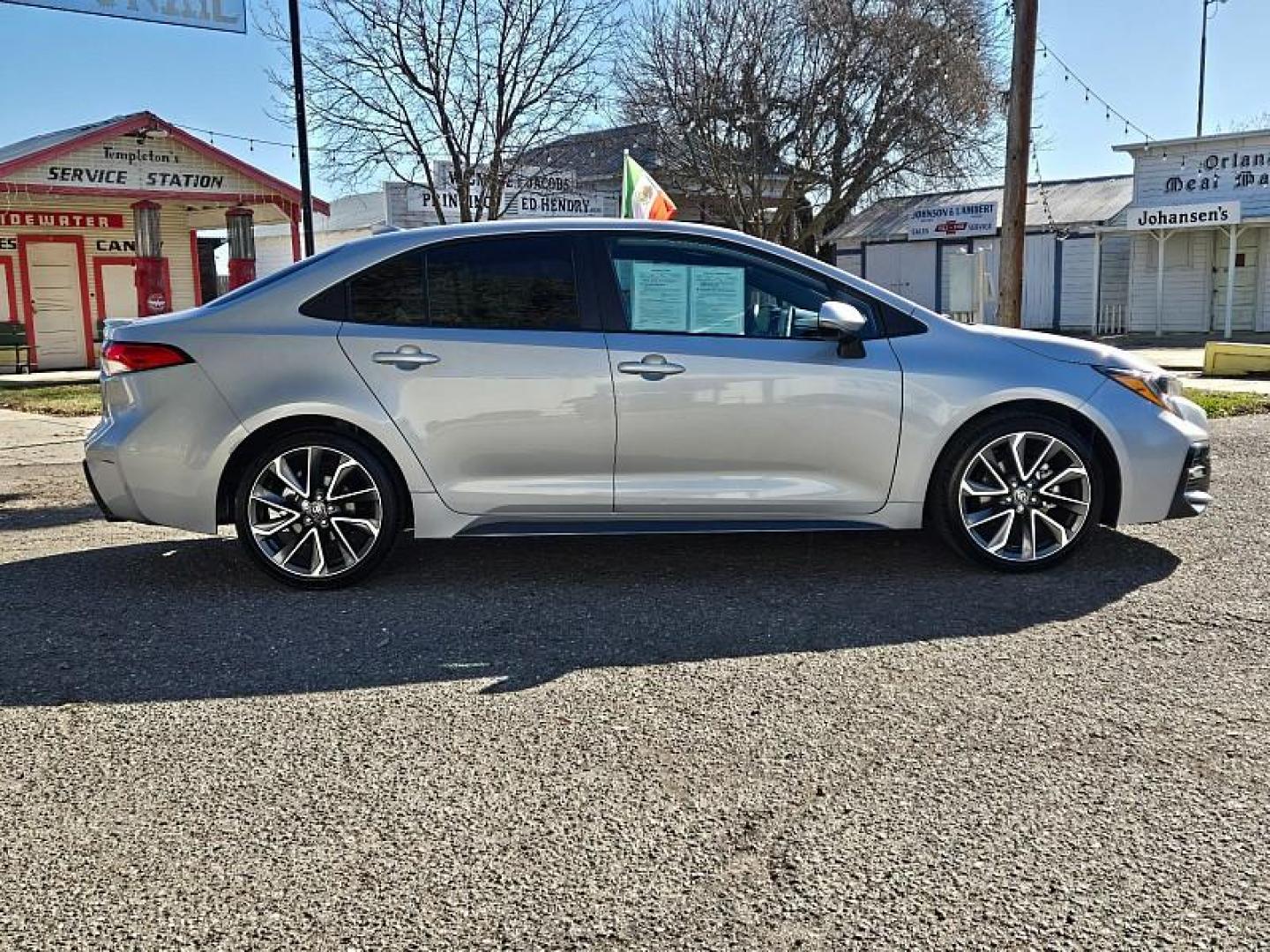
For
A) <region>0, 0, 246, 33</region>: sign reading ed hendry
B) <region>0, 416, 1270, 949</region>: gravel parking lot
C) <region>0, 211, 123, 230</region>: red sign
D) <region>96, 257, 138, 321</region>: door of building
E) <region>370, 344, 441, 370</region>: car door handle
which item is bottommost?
<region>0, 416, 1270, 949</region>: gravel parking lot

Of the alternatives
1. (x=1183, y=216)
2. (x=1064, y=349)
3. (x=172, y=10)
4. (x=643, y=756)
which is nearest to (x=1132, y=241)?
(x=1183, y=216)

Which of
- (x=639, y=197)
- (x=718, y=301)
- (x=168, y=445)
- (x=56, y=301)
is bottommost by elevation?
(x=168, y=445)

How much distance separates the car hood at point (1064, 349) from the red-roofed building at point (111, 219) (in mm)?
17915

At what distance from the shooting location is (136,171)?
2131 cm

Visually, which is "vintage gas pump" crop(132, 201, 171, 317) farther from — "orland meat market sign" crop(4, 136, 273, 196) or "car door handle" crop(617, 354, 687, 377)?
"car door handle" crop(617, 354, 687, 377)

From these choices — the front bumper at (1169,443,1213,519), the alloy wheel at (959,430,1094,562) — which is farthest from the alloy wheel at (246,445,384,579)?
the front bumper at (1169,443,1213,519)

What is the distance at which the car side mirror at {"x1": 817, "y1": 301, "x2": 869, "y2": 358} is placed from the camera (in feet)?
16.6

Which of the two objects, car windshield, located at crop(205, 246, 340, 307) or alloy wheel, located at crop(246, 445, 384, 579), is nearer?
alloy wheel, located at crop(246, 445, 384, 579)

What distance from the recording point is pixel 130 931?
8.14 feet

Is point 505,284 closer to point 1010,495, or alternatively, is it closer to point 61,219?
point 1010,495

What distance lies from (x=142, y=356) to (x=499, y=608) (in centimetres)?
195

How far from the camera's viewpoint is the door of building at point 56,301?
2331 cm

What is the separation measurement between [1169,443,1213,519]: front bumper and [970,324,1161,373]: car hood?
43cm

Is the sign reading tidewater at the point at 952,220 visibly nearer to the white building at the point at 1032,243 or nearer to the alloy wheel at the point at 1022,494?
the white building at the point at 1032,243
